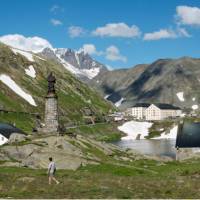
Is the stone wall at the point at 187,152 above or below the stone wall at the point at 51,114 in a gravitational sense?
below

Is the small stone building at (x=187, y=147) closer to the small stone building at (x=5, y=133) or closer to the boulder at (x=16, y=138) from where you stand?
the boulder at (x=16, y=138)

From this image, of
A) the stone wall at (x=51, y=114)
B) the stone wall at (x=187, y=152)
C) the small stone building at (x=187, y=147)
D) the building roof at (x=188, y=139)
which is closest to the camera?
the stone wall at (x=51, y=114)

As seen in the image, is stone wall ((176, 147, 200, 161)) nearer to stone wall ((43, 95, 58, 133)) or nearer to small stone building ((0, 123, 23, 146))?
stone wall ((43, 95, 58, 133))

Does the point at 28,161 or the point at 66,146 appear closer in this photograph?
the point at 28,161

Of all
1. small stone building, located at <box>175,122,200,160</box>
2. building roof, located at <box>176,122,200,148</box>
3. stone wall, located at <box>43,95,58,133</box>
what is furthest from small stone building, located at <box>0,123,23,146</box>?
building roof, located at <box>176,122,200,148</box>

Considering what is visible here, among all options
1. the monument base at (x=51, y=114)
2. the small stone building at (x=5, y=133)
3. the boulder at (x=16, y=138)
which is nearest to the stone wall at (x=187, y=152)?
the monument base at (x=51, y=114)

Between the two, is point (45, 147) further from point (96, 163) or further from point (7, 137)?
point (7, 137)

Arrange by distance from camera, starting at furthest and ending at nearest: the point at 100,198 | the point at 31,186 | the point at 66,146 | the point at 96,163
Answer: the point at 66,146 < the point at 96,163 < the point at 31,186 < the point at 100,198

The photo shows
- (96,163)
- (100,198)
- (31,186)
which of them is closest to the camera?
(100,198)

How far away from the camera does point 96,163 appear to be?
76812 millimetres

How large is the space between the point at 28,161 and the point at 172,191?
39.5 metres

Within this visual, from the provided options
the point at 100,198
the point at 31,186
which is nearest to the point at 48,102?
the point at 31,186

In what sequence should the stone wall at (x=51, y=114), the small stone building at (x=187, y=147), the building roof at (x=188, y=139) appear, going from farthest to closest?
the building roof at (x=188, y=139) < the small stone building at (x=187, y=147) < the stone wall at (x=51, y=114)

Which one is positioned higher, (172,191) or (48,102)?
(48,102)
